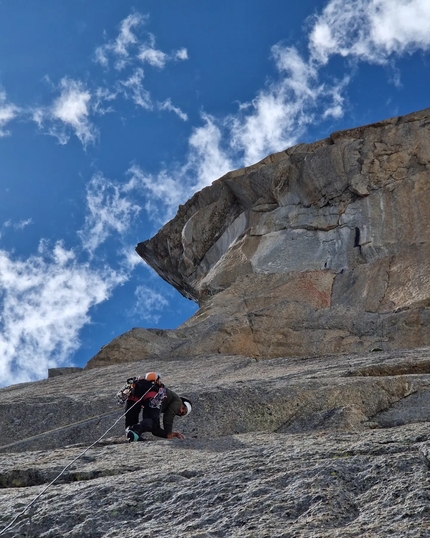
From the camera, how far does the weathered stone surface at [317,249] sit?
18234 millimetres

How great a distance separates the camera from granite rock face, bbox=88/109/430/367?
718 inches

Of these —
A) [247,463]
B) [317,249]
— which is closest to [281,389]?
[247,463]

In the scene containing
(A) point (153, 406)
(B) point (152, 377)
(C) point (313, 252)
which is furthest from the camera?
(C) point (313, 252)

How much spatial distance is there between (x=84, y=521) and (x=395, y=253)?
18.8m

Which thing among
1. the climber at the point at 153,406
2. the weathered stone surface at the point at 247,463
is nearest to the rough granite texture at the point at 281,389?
the weathered stone surface at the point at 247,463

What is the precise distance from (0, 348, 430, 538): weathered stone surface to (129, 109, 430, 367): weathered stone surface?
4901 millimetres

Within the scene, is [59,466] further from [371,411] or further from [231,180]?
[231,180]

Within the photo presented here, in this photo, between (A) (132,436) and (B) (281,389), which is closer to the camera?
(A) (132,436)

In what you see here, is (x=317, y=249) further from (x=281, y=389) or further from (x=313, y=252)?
(x=281, y=389)

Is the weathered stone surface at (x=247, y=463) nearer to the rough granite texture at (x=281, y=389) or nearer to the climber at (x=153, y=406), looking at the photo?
the rough granite texture at (x=281, y=389)

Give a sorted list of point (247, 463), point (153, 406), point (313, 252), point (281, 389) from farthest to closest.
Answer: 1. point (313, 252)
2. point (281, 389)
3. point (153, 406)
4. point (247, 463)

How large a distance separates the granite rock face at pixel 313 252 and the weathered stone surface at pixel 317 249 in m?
0.04

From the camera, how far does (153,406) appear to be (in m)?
10.8

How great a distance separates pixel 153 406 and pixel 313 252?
1603 centimetres
